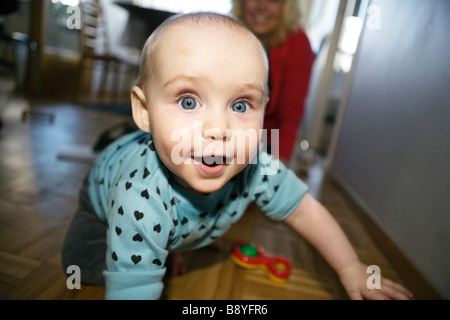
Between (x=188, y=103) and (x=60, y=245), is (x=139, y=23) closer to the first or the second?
(x=60, y=245)

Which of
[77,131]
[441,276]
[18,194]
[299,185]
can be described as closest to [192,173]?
[299,185]

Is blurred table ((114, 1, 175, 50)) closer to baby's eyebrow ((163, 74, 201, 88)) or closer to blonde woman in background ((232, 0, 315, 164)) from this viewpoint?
blonde woman in background ((232, 0, 315, 164))

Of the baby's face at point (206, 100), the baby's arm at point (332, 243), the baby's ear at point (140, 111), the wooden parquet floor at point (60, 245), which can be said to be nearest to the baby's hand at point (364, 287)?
the baby's arm at point (332, 243)

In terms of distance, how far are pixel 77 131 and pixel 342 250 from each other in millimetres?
1642

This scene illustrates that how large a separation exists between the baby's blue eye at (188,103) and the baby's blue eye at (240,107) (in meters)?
0.06

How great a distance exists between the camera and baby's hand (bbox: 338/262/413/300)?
1.79 feet

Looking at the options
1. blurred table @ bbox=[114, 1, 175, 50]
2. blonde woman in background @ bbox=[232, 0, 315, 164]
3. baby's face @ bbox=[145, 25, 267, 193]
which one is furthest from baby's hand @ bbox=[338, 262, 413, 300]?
blurred table @ bbox=[114, 1, 175, 50]

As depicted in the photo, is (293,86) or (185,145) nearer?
(185,145)

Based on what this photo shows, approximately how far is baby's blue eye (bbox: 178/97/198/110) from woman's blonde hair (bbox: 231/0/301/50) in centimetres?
87

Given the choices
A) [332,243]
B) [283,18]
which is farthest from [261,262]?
[283,18]

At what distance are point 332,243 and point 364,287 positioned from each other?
3.6 inches

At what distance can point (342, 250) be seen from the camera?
0.61 m

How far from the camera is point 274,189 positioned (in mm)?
607
